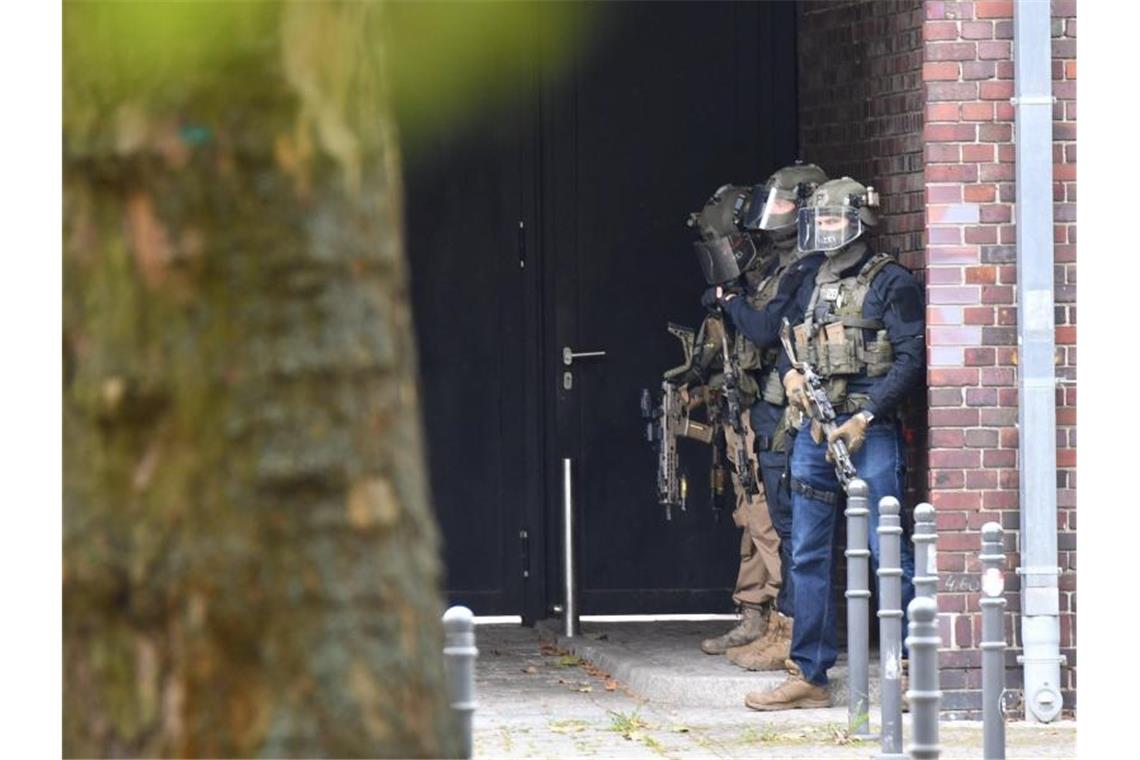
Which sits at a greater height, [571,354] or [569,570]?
[571,354]

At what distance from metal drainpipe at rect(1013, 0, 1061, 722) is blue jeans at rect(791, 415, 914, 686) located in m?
0.61

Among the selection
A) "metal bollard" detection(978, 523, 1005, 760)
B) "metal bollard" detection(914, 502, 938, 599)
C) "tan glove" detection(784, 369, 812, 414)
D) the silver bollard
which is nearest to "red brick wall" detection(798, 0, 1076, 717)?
"tan glove" detection(784, 369, 812, 414)

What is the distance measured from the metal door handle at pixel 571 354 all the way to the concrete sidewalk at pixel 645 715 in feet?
5.05

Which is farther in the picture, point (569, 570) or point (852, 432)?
point (569, 570)

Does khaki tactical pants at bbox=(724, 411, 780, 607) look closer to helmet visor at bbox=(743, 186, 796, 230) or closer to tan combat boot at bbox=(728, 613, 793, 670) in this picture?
tan combat boot at bbox=(728, 613, 793, 670)

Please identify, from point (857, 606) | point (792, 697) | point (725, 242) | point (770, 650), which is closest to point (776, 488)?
point (770, 650)

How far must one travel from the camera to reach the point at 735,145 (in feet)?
41.9

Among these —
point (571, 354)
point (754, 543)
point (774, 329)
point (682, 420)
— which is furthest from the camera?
point (571, 354)

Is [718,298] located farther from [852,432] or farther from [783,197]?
[852,432]

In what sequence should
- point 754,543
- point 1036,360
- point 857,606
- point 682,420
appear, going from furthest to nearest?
point 682,420 → point 754,543 → point 1036,360 → point 857,606

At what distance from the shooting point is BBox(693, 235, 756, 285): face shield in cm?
1102

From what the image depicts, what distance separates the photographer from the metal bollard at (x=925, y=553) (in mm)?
8070

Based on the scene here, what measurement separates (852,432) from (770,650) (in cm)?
138

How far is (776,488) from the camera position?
10.7 metres
